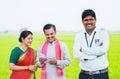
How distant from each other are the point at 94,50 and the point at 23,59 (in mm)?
1042

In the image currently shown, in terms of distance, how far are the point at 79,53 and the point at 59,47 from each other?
37 cm

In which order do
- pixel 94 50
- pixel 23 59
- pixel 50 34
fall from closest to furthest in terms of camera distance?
pixel 94 50 < pixel 50 34 < pixel 23 59

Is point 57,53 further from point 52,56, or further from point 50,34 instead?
point 50,34

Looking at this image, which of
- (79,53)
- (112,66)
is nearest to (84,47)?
(79,53)

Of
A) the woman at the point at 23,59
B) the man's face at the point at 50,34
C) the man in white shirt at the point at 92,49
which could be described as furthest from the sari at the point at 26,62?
the man in white shirt at the point at 92,49

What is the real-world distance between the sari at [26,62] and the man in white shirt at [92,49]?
681 millimetres

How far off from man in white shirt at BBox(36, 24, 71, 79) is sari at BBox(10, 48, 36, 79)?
14cm

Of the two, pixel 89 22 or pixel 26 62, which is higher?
pixel 89 22

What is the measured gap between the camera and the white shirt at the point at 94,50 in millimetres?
4785

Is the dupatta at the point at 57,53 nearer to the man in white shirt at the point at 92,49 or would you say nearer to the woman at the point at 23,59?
the woman at the point at 23,59

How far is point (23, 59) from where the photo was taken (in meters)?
5.18

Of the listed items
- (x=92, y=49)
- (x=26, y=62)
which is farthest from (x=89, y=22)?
(x=26, y=62)

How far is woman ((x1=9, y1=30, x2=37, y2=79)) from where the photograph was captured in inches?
204

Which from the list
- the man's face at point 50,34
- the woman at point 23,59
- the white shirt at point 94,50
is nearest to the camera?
the white shirt at point 94,50
